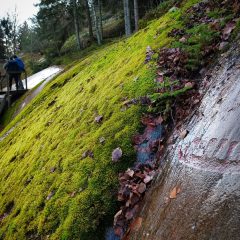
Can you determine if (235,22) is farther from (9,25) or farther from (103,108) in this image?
(9,25)

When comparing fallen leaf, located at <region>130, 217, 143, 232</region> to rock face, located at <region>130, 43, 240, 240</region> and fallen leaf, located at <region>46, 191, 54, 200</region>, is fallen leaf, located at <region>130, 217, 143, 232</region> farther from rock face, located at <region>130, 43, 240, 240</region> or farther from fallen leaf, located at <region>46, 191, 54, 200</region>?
fallen leaf, located at <region>46, 191, 54, 200</region>

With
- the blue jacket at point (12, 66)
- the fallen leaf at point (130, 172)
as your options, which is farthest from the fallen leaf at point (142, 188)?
the blue jacket at point (12, 66)

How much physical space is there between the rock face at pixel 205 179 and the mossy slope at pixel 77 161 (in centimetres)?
73

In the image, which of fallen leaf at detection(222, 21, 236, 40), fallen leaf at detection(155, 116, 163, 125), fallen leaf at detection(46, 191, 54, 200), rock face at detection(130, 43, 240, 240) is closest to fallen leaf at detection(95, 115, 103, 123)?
fallen leaf at detection(155, 116, 163, 125)

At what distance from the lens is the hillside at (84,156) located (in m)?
3.86

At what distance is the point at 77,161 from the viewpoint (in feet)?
14.9

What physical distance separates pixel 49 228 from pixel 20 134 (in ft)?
15.9

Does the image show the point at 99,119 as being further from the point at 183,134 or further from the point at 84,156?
the point at 183,134

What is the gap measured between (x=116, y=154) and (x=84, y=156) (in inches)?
23.3

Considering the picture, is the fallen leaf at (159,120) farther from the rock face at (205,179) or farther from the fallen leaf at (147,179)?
the fallen leaf at (147,179)

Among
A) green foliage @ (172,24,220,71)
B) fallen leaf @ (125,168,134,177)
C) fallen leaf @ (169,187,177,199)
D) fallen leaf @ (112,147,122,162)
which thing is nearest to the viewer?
fallen leaf @ (169,187,177,199)

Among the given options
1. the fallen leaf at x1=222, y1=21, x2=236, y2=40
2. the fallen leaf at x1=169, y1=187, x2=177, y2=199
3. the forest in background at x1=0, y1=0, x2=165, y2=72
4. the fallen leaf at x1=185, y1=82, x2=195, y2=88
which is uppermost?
the fallen leaf at x1=222, y1=21, x2=236, y2=40

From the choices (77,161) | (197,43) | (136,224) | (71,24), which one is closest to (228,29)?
(197,43)

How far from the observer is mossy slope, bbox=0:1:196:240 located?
12.7ft
